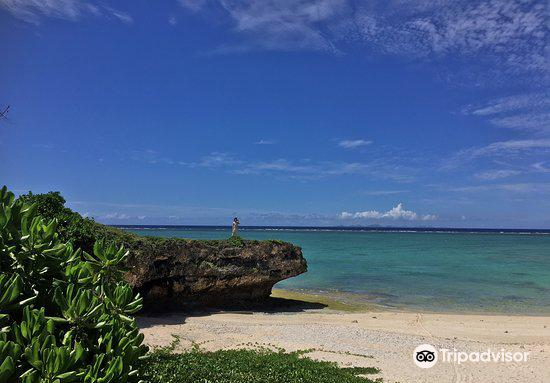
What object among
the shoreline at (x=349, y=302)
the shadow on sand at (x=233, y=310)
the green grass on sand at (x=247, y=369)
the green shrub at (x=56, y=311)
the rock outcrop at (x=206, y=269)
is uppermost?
the green shrub at (x=56, y=311)

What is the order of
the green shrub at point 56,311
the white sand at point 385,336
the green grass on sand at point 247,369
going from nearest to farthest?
the green shrub at point 56,311 < the green grass on sand at point 247,369 < the white sand at point 385,336

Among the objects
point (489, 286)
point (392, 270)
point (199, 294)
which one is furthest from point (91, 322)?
point (392, 270)

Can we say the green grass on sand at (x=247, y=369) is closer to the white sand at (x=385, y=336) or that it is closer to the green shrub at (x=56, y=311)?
the white sand at (x=385, y=336)

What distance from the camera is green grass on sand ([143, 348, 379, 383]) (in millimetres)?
10445

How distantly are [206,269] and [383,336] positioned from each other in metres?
10.2

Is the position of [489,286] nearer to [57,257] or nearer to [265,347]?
[265,347]

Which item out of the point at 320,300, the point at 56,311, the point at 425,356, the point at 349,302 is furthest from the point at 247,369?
the point at 349,302

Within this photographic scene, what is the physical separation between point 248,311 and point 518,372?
14629 millimetres

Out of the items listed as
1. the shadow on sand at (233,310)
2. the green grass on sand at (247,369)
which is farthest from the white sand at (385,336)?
the green grass on sand at (247,369)

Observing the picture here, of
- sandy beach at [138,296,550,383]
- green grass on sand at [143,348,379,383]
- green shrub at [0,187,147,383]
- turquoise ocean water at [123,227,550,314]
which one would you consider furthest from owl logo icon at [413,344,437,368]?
green shrub at [0,187,147,383]

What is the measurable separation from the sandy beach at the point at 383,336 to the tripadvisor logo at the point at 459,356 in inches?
13.0

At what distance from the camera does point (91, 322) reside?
369 centimetres

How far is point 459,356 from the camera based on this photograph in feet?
54.0

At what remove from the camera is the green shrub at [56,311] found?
316 centimetres
